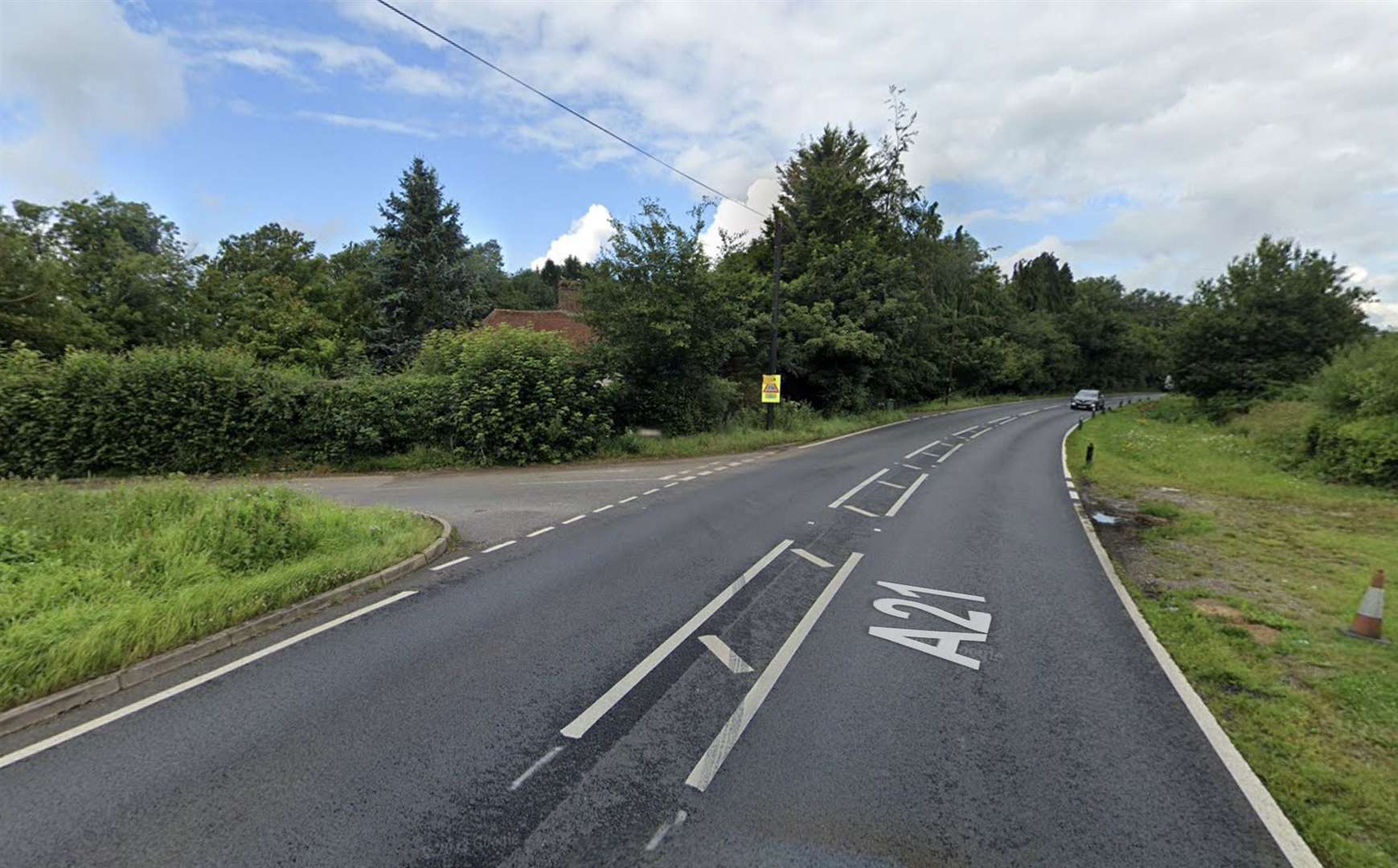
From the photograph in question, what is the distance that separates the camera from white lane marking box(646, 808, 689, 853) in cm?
277

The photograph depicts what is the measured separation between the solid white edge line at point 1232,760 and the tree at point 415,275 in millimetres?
33009

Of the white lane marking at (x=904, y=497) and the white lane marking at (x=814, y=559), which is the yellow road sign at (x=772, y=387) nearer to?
the white lane marking at (x=904, y=497)

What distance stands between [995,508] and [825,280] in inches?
802

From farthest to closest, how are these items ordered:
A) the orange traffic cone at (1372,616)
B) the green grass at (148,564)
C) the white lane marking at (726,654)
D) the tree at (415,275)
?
the tree at (415,275), the orange traffic cone at (1372,616), the white lane marking at (726,654), the green grass at (148,564)

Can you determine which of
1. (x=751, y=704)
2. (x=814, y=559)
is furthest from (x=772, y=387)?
(x=751, y=704)

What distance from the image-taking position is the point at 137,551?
18.7 ft

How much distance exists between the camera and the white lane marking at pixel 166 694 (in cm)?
346

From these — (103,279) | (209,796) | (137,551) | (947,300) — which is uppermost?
(947,300)

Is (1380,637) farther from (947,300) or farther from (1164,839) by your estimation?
(947,300)

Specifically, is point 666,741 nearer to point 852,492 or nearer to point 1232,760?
point 1232,760

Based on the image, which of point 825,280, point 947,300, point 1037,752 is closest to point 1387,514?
point 1037,752

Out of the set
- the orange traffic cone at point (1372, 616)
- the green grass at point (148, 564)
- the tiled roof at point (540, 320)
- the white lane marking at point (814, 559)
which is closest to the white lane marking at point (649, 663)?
the white lane marking at point (814, 559)

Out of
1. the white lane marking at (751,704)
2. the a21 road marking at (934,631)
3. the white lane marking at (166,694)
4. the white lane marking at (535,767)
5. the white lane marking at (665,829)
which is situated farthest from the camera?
the a21 road marking at (934,631)

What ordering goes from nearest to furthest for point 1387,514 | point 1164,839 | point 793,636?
point 1164,839 → point 793,636 → point 1387,514
